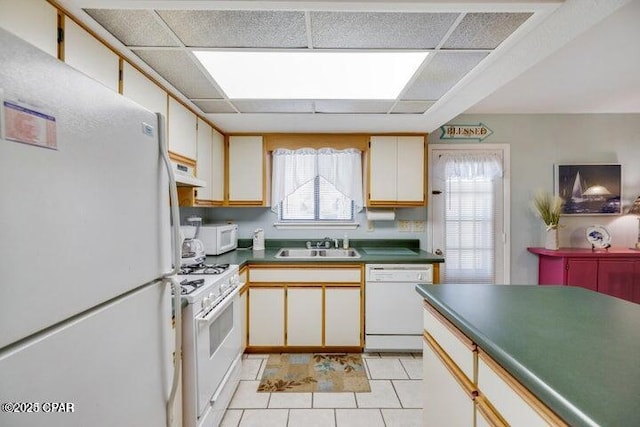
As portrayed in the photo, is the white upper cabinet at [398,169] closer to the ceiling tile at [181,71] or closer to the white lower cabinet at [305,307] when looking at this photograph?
the white lower cabinet at [305,307]

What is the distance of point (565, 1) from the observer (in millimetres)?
1196

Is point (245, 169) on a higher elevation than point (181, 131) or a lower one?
lower

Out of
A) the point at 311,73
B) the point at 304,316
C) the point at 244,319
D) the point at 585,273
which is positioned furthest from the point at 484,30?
the point at 585,273

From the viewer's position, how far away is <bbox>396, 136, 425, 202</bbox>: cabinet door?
3.11 metres

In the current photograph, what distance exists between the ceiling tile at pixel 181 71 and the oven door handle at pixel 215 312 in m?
1.43

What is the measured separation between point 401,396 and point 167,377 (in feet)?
5.82

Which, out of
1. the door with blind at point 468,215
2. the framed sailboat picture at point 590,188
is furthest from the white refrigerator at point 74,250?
the framed sailboat picture at point 590,188

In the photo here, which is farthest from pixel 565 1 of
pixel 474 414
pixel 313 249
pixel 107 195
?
pixel 313 249

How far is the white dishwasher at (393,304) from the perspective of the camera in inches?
109

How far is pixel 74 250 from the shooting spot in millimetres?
654

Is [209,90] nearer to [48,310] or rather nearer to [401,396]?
[48,310]

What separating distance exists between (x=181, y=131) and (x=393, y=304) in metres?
2.34

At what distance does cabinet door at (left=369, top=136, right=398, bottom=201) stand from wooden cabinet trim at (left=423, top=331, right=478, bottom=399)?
1.80m
